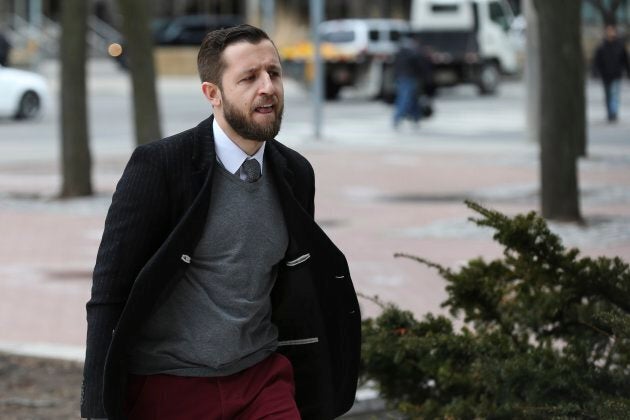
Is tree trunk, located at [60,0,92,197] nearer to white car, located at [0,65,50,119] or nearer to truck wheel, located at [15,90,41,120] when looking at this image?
white car, located at [0,65,50,119]

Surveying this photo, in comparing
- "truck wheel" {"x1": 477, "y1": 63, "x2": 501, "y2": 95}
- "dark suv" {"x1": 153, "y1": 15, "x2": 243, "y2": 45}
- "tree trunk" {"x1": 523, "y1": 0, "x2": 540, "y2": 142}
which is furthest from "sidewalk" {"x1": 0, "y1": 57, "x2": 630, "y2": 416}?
"dark suv" {"x1": 153, "y1": 15, "x2": 243, "y2": 45}

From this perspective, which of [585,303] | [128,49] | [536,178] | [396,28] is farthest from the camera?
[396,28]

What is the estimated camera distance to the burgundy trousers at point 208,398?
3.57 metres

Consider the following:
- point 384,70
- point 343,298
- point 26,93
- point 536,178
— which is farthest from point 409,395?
point 384,70

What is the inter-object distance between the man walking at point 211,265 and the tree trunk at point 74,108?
1221 cm

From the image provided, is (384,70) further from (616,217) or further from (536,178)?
(616,217)

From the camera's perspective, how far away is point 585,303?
535 cm

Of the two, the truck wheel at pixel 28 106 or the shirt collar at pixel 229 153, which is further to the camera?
the truck wheel at pixel 28 106

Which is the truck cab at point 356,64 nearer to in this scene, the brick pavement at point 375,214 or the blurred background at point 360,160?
the blurred background at point 360,160

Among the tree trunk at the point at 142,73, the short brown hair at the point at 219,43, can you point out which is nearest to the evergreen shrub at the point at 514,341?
the short brown hair at the point at 219,43

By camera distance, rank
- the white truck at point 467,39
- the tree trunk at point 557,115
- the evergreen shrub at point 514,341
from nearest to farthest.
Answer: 1. the evergreen shrub at point 514,341
2. the tree trunk at point 557,115
3. the white truck at point 467,39

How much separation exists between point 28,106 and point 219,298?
2731 centimetres

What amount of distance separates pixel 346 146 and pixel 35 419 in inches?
672

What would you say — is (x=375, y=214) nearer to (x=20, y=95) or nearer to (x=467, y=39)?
(x=20, y=95)
